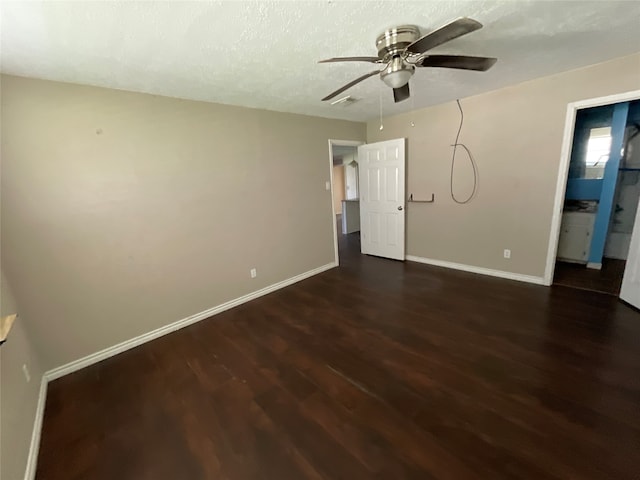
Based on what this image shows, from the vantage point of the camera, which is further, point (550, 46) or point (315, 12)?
point (550, 46)

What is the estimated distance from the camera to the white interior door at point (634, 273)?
8.41 feet

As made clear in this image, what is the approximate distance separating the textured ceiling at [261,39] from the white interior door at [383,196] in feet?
5.62

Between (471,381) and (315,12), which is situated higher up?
(315,12)

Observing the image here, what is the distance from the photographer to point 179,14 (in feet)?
4.51

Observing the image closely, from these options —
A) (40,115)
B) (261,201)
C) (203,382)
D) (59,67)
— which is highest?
(59,67)

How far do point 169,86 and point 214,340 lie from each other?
7.85ft

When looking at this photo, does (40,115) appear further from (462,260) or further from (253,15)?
(462,260)

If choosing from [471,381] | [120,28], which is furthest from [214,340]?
[120,28]

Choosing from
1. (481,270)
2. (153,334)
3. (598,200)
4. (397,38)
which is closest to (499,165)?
(481,270)

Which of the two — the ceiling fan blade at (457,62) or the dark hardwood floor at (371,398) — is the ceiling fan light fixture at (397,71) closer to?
the ceiling fan blade at (457,62)

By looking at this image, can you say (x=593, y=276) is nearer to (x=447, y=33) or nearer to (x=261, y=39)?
(x=447, y=33)

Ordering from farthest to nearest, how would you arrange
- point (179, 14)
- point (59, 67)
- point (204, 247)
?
point (204, 247)
point (59, 67)
point (179, 14)

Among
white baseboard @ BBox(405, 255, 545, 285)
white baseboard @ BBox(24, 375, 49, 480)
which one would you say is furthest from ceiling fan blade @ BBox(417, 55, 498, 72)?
white baseboard @ BBox(24, 375, 49, 480)

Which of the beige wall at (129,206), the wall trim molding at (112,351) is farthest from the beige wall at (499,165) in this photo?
the wall trim molding at (112,351)
